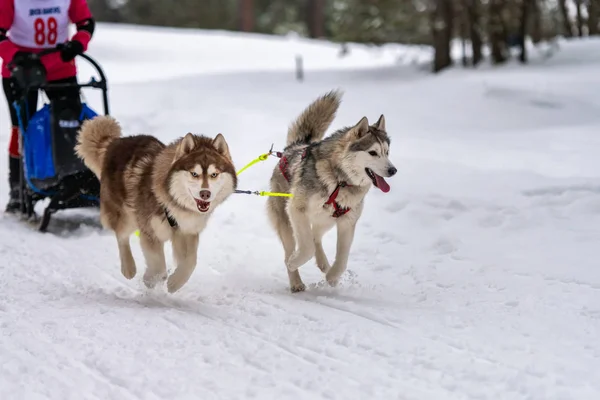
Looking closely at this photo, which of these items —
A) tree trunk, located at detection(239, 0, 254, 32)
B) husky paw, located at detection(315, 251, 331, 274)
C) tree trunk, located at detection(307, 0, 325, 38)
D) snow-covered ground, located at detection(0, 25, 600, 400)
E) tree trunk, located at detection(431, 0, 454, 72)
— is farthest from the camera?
tree trunk, located at detection(239, 0, 254, 32)

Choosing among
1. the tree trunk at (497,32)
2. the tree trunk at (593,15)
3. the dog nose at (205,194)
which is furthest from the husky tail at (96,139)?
the tree trunk at (497,32)

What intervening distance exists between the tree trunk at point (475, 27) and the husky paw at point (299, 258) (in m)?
10.5

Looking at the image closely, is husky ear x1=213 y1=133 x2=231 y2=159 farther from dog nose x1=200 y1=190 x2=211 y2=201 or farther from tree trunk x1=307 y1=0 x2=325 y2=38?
tree trunk x1=307 y1=0 x2=325 y2=38

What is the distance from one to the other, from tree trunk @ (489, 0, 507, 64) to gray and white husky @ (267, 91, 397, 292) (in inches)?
374

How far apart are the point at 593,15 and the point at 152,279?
1097 centimetres

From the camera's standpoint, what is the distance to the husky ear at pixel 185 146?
3871 millimetres

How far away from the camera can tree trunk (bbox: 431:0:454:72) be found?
1417cm

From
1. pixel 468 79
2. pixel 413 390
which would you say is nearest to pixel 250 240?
pixel 413 390

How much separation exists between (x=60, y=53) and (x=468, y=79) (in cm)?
843

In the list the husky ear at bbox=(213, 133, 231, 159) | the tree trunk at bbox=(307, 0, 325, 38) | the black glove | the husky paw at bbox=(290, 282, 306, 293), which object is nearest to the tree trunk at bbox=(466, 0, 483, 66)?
the black glove

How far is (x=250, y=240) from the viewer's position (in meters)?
5.98

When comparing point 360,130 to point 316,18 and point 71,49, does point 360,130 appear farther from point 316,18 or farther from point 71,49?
point 316,18

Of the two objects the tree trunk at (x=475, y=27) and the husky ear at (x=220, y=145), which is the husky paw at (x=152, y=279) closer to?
the husky ear at (x=220, y=145)

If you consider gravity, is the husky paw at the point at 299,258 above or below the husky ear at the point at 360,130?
below
